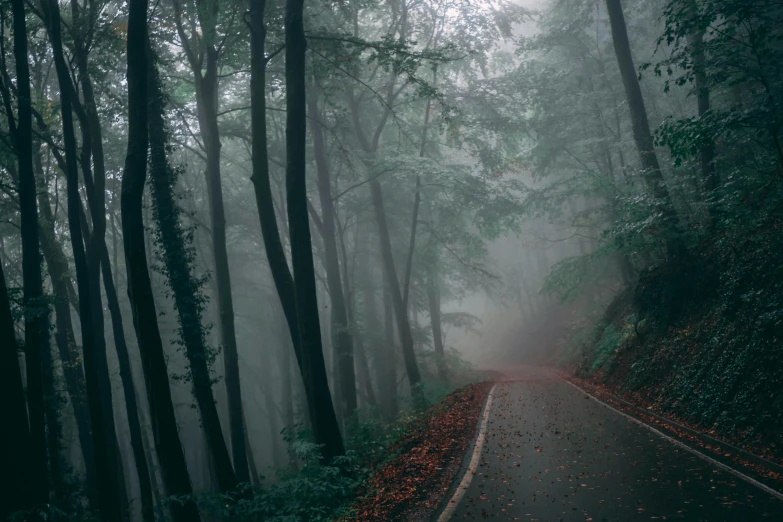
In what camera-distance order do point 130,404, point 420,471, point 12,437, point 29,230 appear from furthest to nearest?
point 130,404 < point 29,230 < point 420,471 < point 12,437

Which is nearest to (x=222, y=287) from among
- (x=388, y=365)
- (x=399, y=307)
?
(x=399, y=307)

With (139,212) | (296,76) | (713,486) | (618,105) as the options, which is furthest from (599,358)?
(139,212)

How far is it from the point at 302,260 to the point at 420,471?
4325 millimetres

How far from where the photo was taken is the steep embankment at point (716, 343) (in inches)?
324

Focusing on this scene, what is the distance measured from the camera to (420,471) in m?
8.39

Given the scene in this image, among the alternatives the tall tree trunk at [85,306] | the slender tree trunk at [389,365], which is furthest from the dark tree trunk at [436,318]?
the tall tree trunk at [85,306]

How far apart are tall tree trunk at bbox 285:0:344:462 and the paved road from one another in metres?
2.97

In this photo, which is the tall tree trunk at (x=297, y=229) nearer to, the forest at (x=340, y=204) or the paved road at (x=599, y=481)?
the forest at (x=340, y=204)

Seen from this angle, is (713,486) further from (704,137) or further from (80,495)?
(80,495)

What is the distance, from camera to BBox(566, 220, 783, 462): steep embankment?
27.0ft

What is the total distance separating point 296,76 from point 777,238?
31.8ft

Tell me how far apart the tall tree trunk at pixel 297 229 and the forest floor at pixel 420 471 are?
1394mm

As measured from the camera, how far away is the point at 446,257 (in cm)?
2872

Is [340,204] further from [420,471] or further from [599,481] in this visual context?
[599,481]
